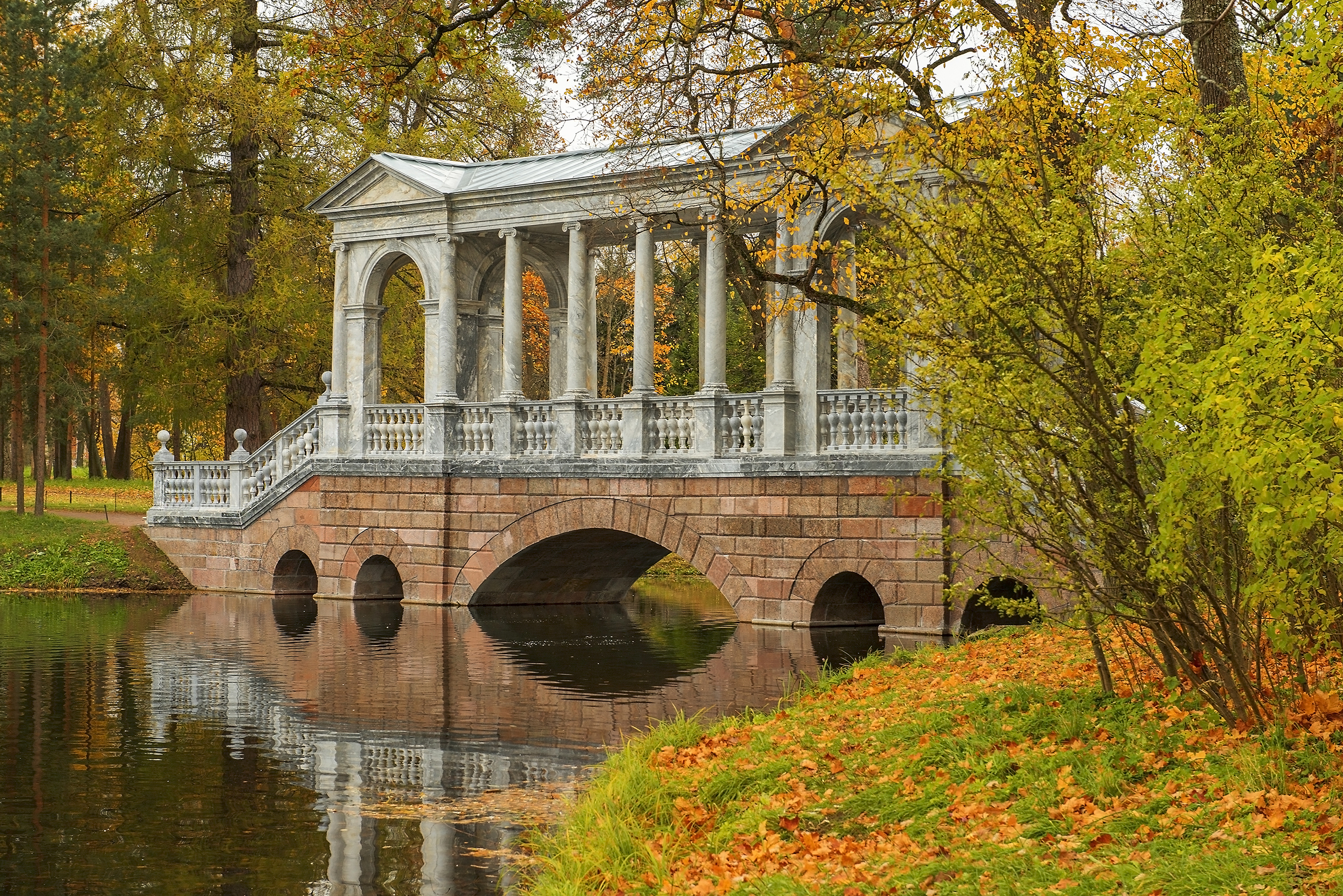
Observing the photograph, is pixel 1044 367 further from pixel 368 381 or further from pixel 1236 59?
pixel 368 381

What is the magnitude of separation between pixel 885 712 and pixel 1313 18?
5.46m

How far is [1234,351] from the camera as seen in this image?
6109mm

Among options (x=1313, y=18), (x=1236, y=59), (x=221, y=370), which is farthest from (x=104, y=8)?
(x=1313, y=18)

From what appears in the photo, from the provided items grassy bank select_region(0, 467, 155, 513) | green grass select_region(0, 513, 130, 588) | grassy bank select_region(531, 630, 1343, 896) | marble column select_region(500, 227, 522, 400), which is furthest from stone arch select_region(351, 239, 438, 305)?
grassy bank select_region(531, 630, 1343, 896)

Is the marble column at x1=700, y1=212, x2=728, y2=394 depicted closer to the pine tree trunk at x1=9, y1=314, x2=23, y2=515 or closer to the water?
the water

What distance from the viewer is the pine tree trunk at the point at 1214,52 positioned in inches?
469

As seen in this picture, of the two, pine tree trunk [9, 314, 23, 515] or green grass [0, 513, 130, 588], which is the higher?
pine tree trunk [9, 314, 23, 515]

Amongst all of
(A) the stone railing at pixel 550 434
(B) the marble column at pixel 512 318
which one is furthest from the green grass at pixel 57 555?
(B) the marble column at pixel 512 318

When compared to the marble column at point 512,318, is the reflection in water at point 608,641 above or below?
below

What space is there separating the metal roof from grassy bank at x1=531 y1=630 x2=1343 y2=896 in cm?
1052

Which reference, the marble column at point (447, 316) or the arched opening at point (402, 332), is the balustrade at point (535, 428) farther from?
the arched opening at point (402, 332)

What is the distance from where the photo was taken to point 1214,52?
39.7 ft

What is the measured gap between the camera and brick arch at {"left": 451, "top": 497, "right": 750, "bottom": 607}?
755 inches

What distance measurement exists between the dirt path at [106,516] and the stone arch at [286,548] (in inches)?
238
